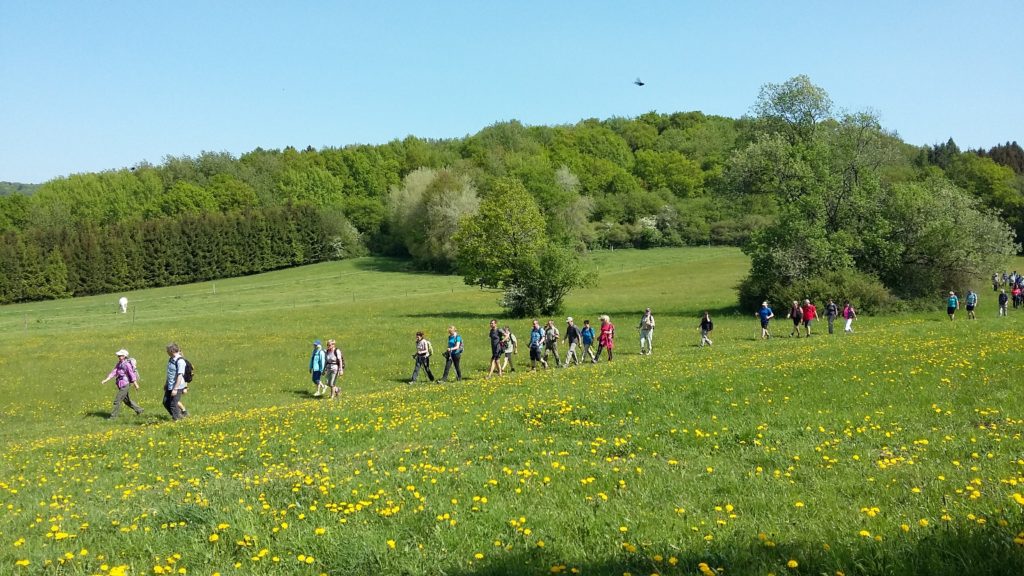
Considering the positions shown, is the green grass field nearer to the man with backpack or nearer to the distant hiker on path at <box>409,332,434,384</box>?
the man with backpack

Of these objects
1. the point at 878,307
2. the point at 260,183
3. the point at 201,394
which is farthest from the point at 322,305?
the point at 260,183

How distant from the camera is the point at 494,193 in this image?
5888 centimetres

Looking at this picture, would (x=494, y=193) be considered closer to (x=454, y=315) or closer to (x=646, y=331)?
(x=454, y=315)

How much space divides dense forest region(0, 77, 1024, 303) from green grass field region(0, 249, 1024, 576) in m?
24.5

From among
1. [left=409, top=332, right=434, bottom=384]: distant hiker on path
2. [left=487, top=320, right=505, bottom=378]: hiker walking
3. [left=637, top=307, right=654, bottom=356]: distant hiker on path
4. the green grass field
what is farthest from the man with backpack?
[left=637, top=307, right=654, bottom=356]: distant hiker on path

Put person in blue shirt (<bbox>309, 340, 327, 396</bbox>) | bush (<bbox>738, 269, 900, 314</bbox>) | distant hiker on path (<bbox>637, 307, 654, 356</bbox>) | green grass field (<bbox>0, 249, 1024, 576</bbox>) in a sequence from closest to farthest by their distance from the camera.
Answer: green grass field (<bbox>0, 249, 1024, 576</bbox>), person in blue shirt (<bbox>309, 340, 327, 396</bbox>), distant hiker on path (<bbox>637, 307, 654, 356</bbox>), bush (<bbox>738, 269, 900, 314</bbox>)

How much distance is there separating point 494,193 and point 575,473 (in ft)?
166

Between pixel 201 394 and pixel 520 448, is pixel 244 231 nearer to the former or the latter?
pixel 201 394

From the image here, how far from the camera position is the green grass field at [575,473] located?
6.44 meters

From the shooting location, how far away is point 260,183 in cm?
12838

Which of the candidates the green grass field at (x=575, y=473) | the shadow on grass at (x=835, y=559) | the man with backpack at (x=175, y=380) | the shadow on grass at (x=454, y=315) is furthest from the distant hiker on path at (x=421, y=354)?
the shadow on grass at (x=454, y=315)

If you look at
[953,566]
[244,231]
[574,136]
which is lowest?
[953,566]

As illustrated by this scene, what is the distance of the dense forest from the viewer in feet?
157

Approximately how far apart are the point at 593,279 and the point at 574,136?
10680 centimetres
